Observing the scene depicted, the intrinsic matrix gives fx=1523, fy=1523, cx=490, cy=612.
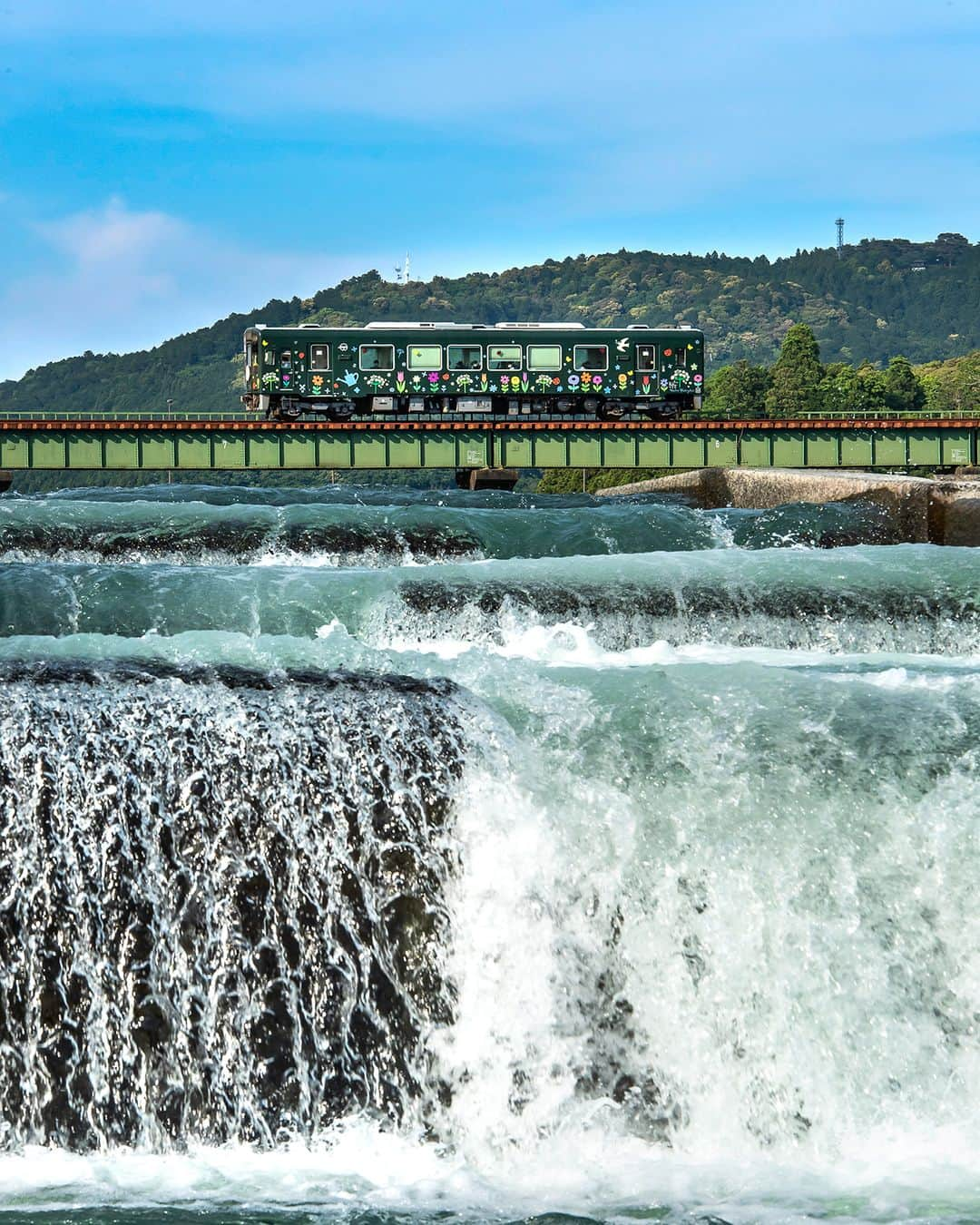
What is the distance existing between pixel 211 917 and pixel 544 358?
44436mm

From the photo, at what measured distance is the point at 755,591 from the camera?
1669 cm

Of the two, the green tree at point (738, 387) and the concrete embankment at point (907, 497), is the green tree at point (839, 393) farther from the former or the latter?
the concrete embankment at point (907, 497)

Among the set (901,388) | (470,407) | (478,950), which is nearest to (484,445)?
(470,407)

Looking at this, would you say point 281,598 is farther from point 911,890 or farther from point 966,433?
point 966,433

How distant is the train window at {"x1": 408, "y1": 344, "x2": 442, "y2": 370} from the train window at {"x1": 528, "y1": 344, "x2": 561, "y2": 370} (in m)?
3.11

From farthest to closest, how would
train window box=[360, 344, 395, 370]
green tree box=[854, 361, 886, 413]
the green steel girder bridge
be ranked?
1. green tree box=[854, 361, 886, 413]
2. train window box=[360, 344, 395, 370]
3. the green steel girder bridge

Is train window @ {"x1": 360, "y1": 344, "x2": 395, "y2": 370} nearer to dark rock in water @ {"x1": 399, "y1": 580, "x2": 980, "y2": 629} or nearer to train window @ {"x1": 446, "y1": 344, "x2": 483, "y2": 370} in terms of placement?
train window @ {"x1": 446, "y1": 344, "x2": 483, "y2": 370}

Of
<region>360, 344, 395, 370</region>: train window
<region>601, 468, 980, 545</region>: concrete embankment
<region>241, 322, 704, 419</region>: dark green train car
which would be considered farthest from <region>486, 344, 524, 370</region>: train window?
<region>601, 468, 980, 545</region>: concrete embankment

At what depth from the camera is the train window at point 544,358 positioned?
169 feet

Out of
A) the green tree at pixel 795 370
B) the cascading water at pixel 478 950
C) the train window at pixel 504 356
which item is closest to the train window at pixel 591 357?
the train window at pixel 504 356

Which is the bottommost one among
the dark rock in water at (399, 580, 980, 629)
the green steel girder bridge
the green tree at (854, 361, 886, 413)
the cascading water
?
the cascading water

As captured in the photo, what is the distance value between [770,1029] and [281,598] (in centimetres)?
935

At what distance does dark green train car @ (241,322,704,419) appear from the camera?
2004 inches

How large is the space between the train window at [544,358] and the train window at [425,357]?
10.2 feet
